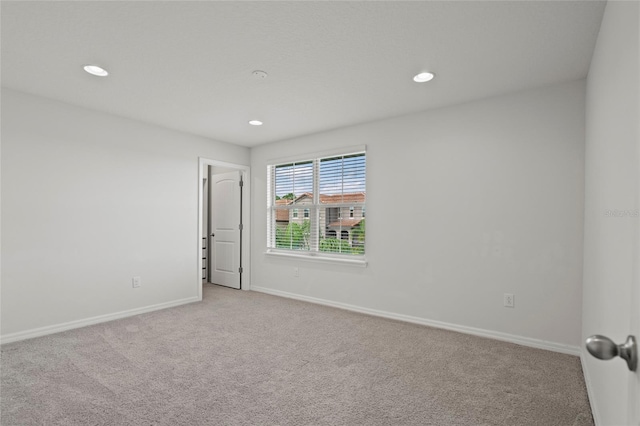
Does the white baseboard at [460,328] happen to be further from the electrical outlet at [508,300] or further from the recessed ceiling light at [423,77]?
the recessed ceiling light at [423,77]

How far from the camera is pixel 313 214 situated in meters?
4.76

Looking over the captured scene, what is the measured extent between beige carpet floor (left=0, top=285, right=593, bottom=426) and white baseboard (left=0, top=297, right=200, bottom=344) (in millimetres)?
100

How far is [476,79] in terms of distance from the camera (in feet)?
9.38

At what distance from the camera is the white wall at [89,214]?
315 cm

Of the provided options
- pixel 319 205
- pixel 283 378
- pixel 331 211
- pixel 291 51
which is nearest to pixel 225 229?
pixel 319 205

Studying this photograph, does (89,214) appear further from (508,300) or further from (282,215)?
(508,300)

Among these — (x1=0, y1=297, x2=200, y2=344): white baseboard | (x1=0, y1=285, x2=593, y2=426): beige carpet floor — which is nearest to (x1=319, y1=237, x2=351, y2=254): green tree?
(x1=0, y1=285, x2=593, y2=426): beige carpet floor

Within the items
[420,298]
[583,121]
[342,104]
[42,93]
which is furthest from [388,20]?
[42,93]

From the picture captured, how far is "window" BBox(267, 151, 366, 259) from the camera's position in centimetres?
431

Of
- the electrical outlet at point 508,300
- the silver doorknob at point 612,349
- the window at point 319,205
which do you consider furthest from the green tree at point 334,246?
the silver doorknob at point 612,349

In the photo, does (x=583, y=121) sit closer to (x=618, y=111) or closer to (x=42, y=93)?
(x=618, y=111)

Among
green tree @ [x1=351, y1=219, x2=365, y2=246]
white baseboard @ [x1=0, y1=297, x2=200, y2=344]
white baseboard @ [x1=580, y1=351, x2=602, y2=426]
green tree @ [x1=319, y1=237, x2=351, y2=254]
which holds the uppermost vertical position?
green tree @ [x1=351, y1=219, x2=365, y2=246]

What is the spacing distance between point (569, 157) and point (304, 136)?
10.3ft

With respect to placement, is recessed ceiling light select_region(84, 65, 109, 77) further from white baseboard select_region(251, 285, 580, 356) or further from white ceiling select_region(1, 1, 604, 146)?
white baseboard select_region(251, 285, 580, 356)
